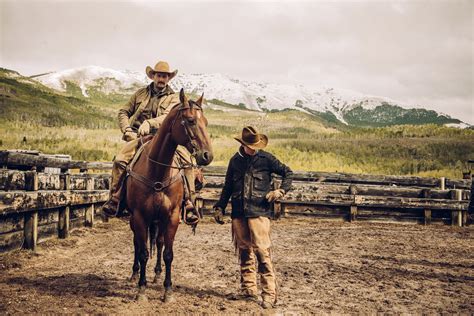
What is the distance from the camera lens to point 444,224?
563 inches

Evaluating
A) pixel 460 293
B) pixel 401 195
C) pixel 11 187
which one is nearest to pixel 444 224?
pixel 401 195

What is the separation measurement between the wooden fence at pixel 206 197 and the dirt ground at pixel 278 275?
473mm

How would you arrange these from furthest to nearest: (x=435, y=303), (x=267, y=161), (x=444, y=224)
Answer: (x=444, y=224) < (x=267, y=161) < (x=435, y=303)

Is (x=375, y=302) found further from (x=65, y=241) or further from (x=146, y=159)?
(x=65, y=241)

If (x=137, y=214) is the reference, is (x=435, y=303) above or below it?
below

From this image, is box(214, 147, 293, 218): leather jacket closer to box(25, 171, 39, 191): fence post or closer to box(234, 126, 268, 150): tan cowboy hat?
box(234, 126, 268, 150): tan cowboy hat

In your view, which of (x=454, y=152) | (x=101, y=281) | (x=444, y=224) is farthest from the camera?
(x=454, y=152)

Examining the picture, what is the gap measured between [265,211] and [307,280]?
1.65 meters

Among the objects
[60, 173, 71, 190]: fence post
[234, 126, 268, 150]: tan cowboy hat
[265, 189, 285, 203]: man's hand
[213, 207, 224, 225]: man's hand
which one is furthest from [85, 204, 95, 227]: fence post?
[265, 189, 285, 203]: man's hand

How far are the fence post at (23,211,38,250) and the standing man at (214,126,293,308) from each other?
3.65 m

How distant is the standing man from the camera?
237 inches

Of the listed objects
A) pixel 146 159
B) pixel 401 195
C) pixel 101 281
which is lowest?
pixel 101 281

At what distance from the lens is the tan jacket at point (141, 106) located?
23.7 ft

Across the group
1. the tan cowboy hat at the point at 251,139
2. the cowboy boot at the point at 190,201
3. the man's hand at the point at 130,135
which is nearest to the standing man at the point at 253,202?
the tan cowboy hat at the point at 251,139
